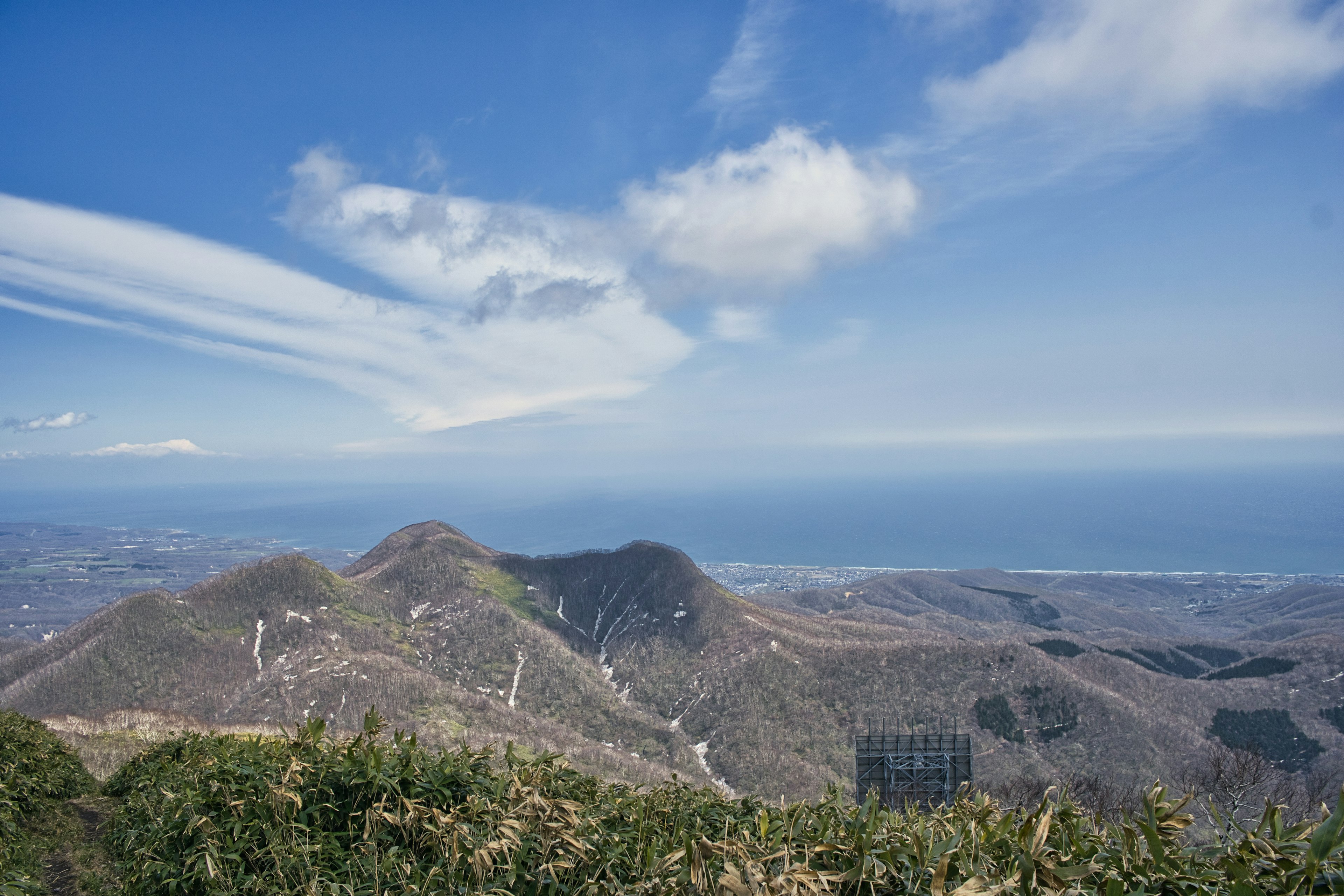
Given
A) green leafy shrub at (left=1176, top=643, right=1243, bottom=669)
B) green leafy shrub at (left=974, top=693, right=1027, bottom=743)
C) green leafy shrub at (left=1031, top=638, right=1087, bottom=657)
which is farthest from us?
green leafy shrub at (left=1176, top=643, right=1243, bottom=669)

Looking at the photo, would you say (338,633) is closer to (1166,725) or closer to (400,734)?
(400,734)

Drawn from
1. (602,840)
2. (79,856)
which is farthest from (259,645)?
(602,840)

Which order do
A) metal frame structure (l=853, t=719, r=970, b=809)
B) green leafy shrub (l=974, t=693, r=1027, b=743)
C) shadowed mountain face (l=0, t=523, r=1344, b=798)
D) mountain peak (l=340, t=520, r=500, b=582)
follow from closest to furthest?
metal frame structure (l=853, t=719, r=970, b=809), shadowed mountain face (l=0, t=523, r=1344, b=798), green leafy shrub (l=974, t=693, r=1027, b=743), mountain peak (l=340, t=520, r=500, b=582)

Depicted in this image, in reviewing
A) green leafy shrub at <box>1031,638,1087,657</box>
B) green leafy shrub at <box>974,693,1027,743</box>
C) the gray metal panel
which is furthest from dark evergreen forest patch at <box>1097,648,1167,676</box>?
the gray metal panel

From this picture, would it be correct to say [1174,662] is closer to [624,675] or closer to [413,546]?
[624,675]

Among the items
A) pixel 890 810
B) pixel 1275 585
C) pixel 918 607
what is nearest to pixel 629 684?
pixel 890 810

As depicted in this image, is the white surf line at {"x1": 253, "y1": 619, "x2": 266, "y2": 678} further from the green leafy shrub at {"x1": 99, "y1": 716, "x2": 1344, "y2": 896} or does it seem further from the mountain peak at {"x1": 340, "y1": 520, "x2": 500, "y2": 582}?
the green leafy shrub at {"x1": 99, "y1": 716, "x2": 1344, "y2": 896}
